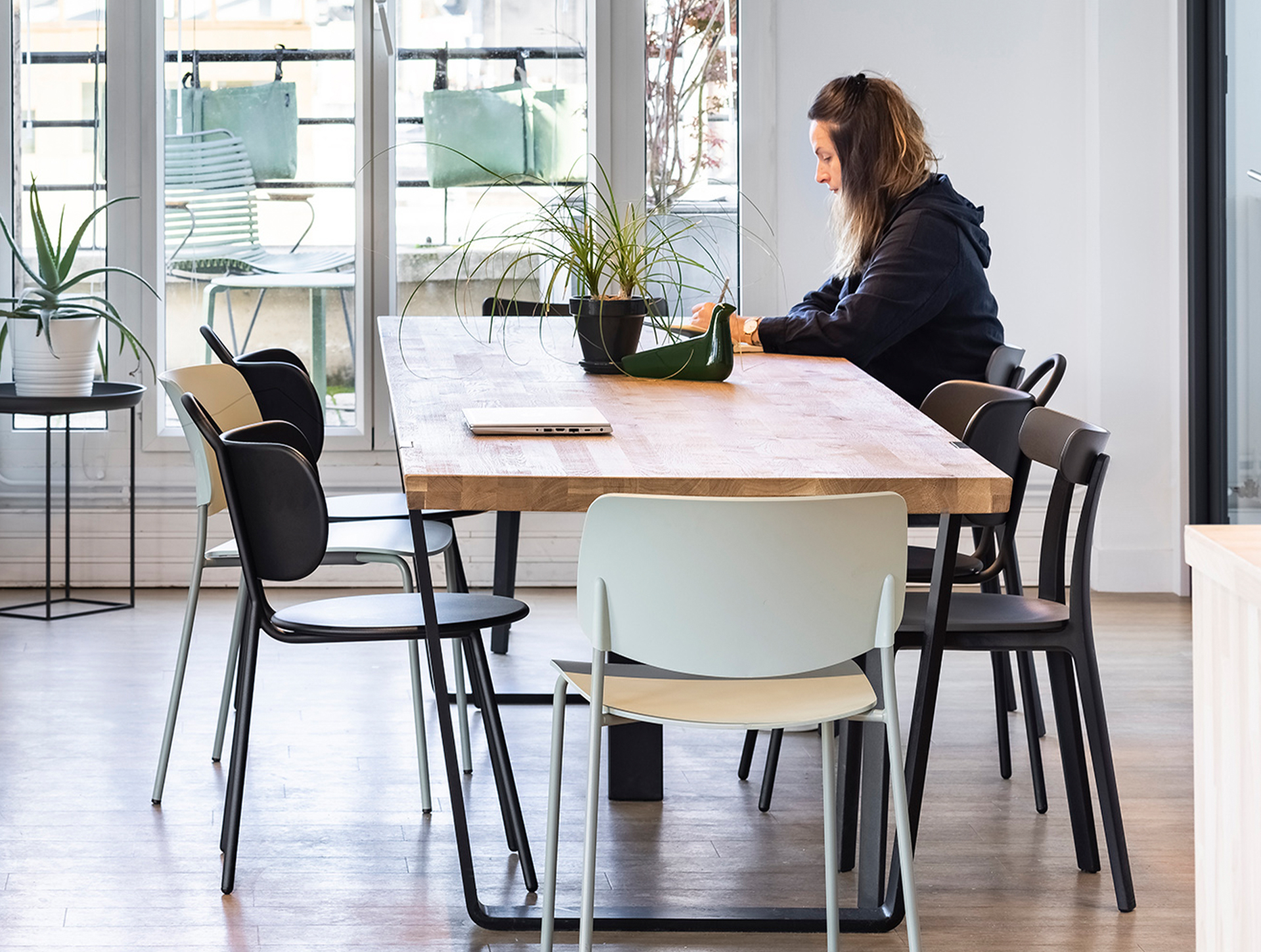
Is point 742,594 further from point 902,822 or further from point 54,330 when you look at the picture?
point 54,330

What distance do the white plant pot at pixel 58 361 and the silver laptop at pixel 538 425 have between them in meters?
2.47

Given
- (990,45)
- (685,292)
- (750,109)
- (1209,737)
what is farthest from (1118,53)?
(1209,737)

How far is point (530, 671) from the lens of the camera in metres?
4.00

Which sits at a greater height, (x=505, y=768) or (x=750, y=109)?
(x=750, y=109)

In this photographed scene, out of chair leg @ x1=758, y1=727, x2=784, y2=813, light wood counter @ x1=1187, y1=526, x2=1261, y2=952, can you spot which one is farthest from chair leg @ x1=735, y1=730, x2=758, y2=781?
light wood counter @ x1=1187, y1=526, x2=1261, y2=952

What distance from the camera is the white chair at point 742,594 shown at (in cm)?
183

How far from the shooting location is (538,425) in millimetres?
2346

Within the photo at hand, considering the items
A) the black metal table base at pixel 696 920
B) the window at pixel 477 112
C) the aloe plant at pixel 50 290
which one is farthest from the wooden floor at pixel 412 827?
the window at pixel 477 112

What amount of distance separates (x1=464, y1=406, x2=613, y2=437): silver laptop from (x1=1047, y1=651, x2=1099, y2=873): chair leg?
86 cm

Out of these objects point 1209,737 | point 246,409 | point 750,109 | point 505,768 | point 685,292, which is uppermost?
point 750,109

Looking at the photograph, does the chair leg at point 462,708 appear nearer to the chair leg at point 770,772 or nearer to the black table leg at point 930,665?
the chair leg at point 770,772

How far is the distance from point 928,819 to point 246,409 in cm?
163

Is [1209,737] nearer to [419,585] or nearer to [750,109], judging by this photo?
[419,585]

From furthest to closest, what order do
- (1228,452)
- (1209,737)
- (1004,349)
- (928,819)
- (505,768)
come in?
(1228,452) → (1004,349) → (928,819) → (505,768) → (1209,737)
